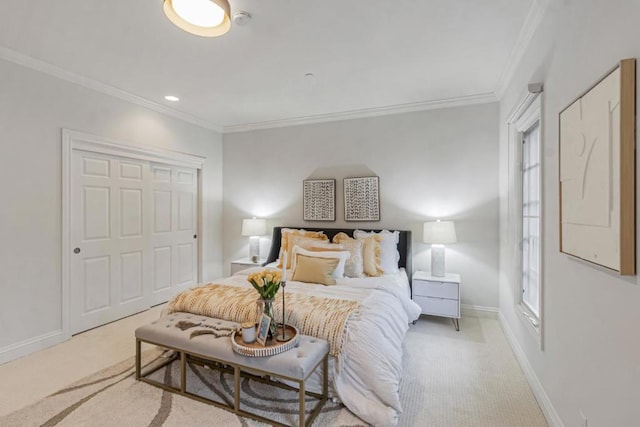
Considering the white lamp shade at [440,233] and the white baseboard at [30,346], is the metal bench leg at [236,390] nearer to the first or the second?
the white baseboard at [30,346]

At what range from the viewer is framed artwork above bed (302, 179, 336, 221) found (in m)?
4.27

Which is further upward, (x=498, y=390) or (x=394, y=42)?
(x=394, y=42)

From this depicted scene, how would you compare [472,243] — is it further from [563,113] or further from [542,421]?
[563,113]

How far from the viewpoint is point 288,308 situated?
2.29 meters

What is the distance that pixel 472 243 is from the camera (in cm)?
365

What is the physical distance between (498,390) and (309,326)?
1448mm

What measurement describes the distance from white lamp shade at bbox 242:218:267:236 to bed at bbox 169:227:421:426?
1.50 meters

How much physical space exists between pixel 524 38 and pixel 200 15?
2.32 metres

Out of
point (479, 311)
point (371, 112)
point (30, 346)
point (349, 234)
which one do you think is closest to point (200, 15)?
point (371, 112)

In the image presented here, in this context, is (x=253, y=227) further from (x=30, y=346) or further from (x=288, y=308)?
(x=30, y=346)

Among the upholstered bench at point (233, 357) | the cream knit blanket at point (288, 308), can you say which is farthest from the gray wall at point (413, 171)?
the upholstered bench at point (233, 357)

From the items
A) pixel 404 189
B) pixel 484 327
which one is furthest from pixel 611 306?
pixel 404 189

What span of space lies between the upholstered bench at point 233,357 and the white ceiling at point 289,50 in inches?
86.7

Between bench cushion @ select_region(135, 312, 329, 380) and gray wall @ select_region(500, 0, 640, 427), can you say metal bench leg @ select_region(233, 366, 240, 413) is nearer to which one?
bench cushion @ select_region(135, 312, 329, 380)
